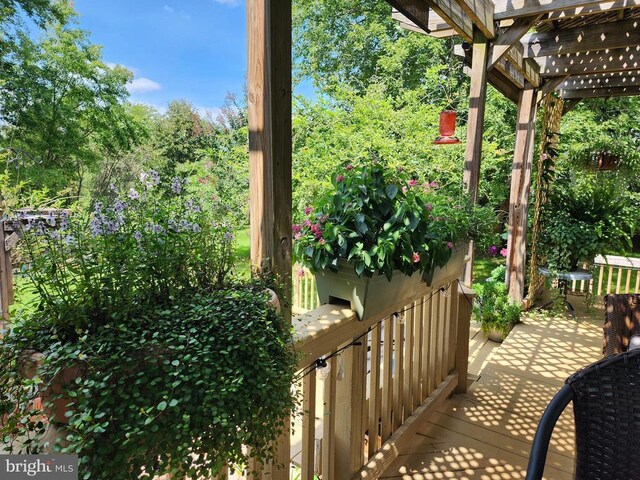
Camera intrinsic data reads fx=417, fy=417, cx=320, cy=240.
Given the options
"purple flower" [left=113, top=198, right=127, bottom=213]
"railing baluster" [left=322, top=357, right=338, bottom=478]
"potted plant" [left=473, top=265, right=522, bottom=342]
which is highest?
"purple flower" [left=113, top=198, right=127, bottom=213]

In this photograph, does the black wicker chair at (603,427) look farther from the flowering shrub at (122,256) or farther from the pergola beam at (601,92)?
the pergola beam at (601,92)

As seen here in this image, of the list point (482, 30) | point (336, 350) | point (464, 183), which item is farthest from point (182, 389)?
point (482, 30)

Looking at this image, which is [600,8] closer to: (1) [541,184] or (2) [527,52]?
(2) [527,52]

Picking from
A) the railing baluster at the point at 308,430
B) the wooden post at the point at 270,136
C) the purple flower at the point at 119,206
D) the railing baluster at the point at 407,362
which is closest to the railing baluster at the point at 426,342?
the railing baluster at the point at 407,362

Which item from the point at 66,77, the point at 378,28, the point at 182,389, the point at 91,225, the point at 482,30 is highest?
the point at 378,28

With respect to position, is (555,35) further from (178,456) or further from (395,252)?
(178,456)

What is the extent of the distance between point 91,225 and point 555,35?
3.79m

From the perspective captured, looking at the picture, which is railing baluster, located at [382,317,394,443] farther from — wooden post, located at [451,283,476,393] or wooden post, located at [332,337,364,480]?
wooden post, located at [451,283,476,393]

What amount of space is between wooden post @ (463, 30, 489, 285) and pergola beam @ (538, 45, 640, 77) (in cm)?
142

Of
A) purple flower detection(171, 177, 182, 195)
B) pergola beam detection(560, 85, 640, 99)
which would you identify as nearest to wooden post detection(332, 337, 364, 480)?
purple flower detection(171, 177, 182, 195)

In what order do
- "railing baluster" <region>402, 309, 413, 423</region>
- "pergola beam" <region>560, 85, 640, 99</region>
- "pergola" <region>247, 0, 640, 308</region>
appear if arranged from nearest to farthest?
"pergola" <region>247, 0, 640, 308</region>, "railing baluster" <region>402, 309, 413, 423</region>, "pergola beam" <region>560, 85, 640, 99</region>

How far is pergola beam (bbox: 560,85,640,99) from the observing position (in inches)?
182

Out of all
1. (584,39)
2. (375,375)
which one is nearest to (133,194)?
(375,375)

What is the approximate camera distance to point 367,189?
1.50 metres
